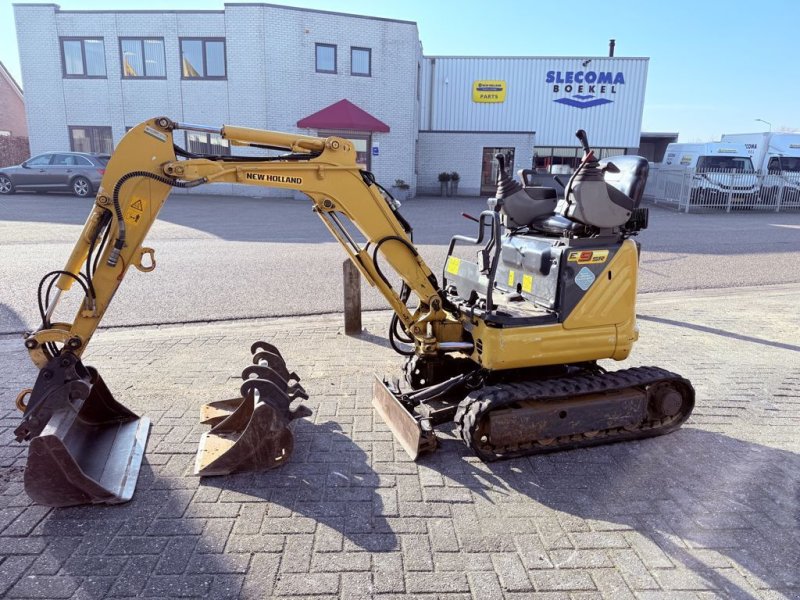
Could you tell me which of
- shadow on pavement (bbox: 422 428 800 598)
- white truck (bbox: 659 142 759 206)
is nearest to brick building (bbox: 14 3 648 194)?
white truck (bbox: 659 142 759 206)

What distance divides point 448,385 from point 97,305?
8.84 feet

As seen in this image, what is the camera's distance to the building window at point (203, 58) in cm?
2423

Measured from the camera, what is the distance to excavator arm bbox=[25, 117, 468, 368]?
152 inches

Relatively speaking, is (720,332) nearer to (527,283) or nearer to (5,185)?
(527,283)

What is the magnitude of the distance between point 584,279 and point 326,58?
23.4 m

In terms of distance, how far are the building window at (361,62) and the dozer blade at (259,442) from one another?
2358cm

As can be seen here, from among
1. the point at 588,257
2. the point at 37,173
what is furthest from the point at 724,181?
the point at 37,173

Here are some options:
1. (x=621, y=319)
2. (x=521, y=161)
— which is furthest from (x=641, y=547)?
(x=521, y=161)

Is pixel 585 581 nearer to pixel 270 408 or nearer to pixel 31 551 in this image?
pixel 270 408

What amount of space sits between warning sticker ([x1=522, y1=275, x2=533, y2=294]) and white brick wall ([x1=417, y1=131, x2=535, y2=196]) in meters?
24.7

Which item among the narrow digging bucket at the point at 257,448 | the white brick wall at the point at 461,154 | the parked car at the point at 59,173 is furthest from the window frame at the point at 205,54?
the narrow digging bucket at the point at 257,448

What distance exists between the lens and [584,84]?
95.1 feet

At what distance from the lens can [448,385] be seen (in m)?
4.75

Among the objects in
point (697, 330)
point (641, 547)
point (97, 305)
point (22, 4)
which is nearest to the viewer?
point (641, 547)
